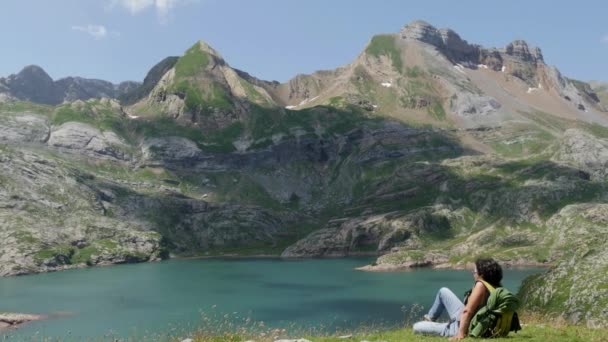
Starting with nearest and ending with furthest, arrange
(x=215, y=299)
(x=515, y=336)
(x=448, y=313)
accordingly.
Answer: (x=515, y=336), (x=448, y=313), (x=215, y=299)

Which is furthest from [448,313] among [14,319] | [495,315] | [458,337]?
[14,319]

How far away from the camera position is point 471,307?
18250 millimetres

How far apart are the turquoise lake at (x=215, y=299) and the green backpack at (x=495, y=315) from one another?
68.0 m

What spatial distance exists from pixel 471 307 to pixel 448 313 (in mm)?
2022

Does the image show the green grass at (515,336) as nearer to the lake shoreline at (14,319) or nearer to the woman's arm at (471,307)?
the woman's arm at (471,307)

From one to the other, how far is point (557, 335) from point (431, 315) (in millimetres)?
4743

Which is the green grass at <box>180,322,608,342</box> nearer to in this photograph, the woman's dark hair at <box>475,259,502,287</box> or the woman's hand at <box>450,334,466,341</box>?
the woman's hand at <box>450,334,466,341</box>

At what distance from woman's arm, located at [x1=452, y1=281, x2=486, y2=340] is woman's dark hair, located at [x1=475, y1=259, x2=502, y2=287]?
334 millimetres

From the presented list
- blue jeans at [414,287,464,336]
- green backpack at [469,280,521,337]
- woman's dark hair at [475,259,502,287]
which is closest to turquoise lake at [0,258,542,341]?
blue jeans at [414,287,464,336]

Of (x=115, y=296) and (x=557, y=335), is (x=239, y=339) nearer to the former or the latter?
(x=557, y=335)

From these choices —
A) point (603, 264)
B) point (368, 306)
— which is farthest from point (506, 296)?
point (368, 306)

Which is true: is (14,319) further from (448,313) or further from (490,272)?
(490,272)

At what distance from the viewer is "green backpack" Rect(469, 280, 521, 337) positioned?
18000 millimetres

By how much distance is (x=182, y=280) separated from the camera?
621 ft
